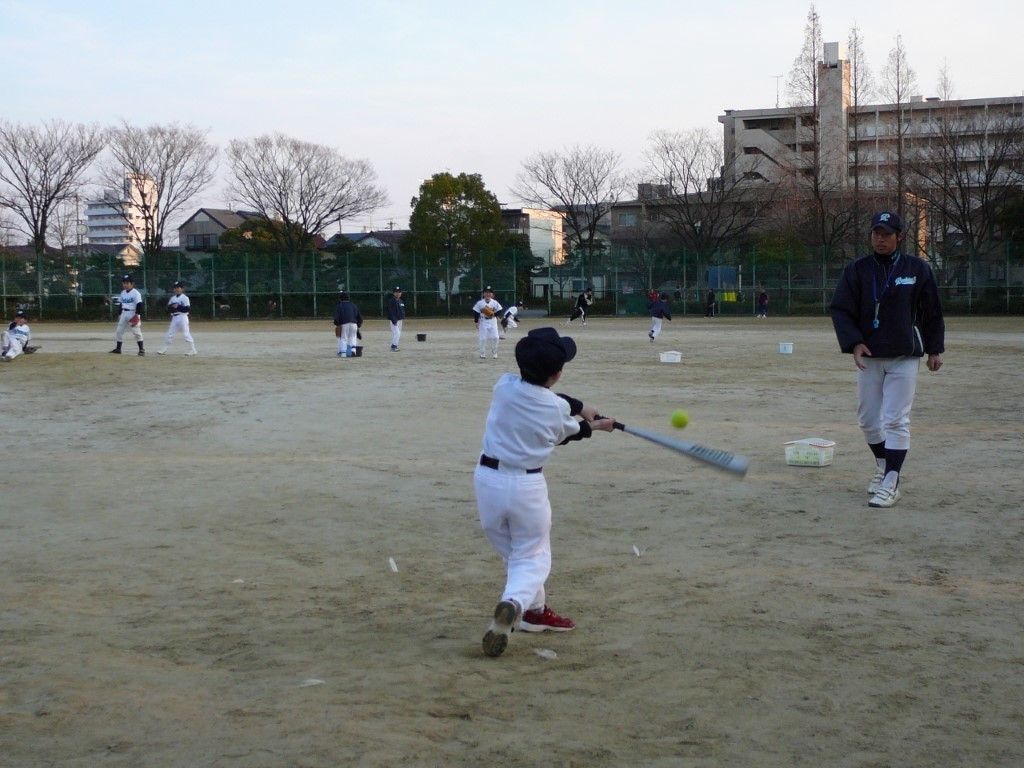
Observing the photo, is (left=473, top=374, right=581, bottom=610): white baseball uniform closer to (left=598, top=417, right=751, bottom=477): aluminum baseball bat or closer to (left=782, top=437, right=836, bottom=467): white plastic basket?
(left=598, top=417, right=751, bottom=477): aluminum baseball bat

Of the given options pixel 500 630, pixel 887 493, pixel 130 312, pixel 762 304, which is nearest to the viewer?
pixel 500 630

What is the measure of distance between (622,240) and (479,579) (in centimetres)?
7305

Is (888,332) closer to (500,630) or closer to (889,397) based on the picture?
(889,397)

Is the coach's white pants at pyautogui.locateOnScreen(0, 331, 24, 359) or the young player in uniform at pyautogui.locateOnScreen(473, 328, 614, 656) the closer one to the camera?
the young player in uniform at pyautogui.locateOnScreen(473, 328, 614, 656)

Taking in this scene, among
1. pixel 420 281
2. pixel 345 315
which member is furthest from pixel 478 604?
pixel 420 281

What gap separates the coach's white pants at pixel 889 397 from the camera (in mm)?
7574

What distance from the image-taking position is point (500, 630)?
175 inches

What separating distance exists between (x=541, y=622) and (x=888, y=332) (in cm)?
396

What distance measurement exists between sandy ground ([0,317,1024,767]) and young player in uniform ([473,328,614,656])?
0.34 metres

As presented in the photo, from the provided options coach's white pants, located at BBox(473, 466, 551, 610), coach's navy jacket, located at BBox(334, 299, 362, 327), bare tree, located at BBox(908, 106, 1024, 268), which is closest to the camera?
coach's white pants, located at BBox(473, 466, 551, 610)

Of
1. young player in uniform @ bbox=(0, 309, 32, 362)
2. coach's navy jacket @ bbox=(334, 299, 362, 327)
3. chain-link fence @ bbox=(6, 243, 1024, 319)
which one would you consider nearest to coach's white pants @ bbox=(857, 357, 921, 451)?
coach's navy jacket @ bbox=(334, 299, 362, 327)

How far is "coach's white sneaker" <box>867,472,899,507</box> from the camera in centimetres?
741

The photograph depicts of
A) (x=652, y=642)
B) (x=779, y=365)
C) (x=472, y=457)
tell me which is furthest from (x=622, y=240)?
(x=652, y=642)

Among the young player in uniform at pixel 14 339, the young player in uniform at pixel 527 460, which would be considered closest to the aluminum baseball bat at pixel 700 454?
the young player in uniform at pixel 527 460
